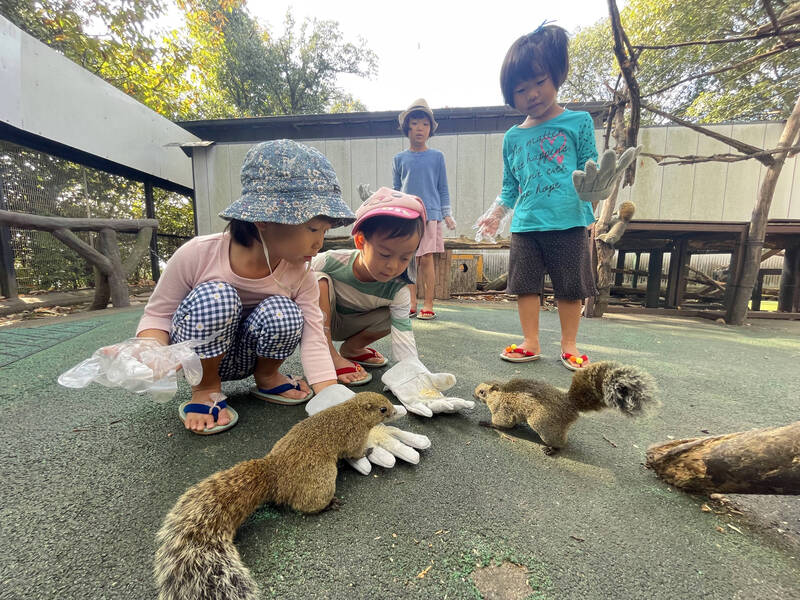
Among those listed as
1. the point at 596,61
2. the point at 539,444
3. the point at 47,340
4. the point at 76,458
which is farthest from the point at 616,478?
the point at 596,61

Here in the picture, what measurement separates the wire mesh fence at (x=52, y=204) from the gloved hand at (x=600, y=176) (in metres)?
4.78

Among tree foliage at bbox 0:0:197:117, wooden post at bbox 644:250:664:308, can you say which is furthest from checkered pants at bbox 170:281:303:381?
tree foliage at bbox 0:0:197:117

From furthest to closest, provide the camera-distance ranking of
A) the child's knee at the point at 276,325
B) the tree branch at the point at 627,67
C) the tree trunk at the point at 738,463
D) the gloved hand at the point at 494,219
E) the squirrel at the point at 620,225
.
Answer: the squirrel at the point at 620,225
the tree branch at the point at 627,67
the gloved hand at the point at 494,219
the child's knee at the point at 276,325
the tree trunk at the point at 738,463

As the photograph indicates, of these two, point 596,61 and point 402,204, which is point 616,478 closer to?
point 402,204

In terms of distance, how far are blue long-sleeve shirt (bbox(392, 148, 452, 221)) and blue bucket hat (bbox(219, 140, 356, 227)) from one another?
2230 millimetres

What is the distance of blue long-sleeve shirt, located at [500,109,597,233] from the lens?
6.22 ft

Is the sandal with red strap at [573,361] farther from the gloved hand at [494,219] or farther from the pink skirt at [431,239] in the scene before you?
the pink skirt at [431,239]

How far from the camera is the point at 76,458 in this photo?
936 mm

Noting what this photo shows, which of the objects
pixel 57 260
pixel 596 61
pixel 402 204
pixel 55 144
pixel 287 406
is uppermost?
pixel 596 61

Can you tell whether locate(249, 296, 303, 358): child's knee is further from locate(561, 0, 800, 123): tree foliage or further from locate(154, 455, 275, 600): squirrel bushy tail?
locate(561, 0, 800, 123): tree foliage

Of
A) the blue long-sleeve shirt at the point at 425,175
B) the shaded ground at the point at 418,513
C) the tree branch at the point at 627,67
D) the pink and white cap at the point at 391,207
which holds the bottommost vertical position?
the shaded ground at the point at 418,513

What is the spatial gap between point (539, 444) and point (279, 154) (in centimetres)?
122

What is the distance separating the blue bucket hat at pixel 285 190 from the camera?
102 cm

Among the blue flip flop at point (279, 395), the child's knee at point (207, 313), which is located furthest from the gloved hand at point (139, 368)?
the blue flip flop at point (279, 395)
